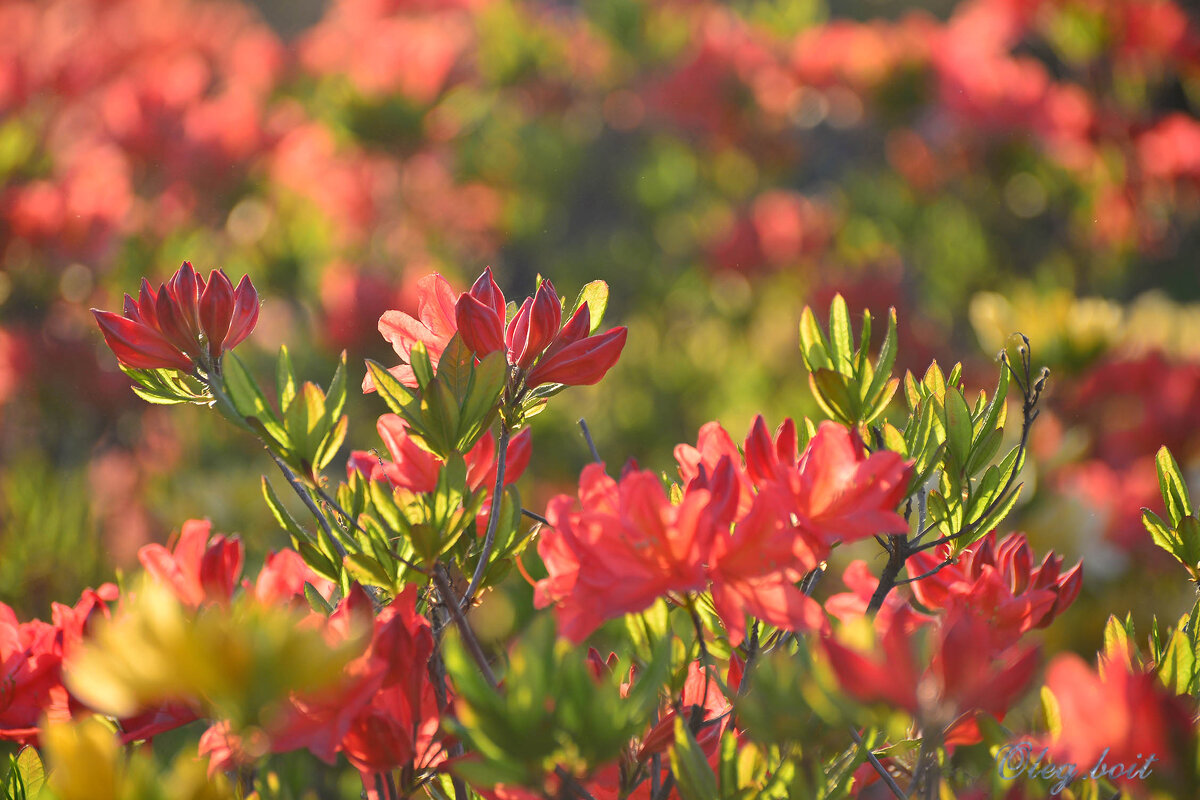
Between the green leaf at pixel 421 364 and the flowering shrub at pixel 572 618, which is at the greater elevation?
the green leaf at pixel 421 364

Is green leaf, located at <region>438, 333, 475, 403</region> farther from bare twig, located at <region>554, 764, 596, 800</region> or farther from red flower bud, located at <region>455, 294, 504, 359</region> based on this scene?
bare twig, located at <region>554, 764, 596, 800</region>

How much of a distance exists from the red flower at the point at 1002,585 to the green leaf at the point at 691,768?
0.19 m

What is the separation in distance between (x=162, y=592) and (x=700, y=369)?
172 centimetres

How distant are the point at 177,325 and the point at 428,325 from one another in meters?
0.14

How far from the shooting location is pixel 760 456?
0.52 metres

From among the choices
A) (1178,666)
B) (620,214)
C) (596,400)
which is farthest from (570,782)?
(620,214)

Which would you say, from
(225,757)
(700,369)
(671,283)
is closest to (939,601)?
(225,757)

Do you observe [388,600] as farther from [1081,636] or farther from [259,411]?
[1081,636]

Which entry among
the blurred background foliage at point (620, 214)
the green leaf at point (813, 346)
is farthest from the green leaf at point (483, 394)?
the blurred background foliage at point (620, 214)

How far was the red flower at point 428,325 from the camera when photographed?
0.55m

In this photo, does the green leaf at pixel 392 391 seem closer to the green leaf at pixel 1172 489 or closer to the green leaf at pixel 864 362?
the green leaf at pixel 864 362

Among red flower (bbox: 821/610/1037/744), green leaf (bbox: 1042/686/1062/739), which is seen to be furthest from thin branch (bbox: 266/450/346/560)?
green leaf (bbox: 1042/686/1062/739)

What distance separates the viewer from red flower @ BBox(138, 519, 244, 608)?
589 millimetres

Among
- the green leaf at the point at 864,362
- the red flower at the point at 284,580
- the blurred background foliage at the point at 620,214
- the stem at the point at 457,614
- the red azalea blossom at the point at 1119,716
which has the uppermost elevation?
the green leaf at the point at 864,362
